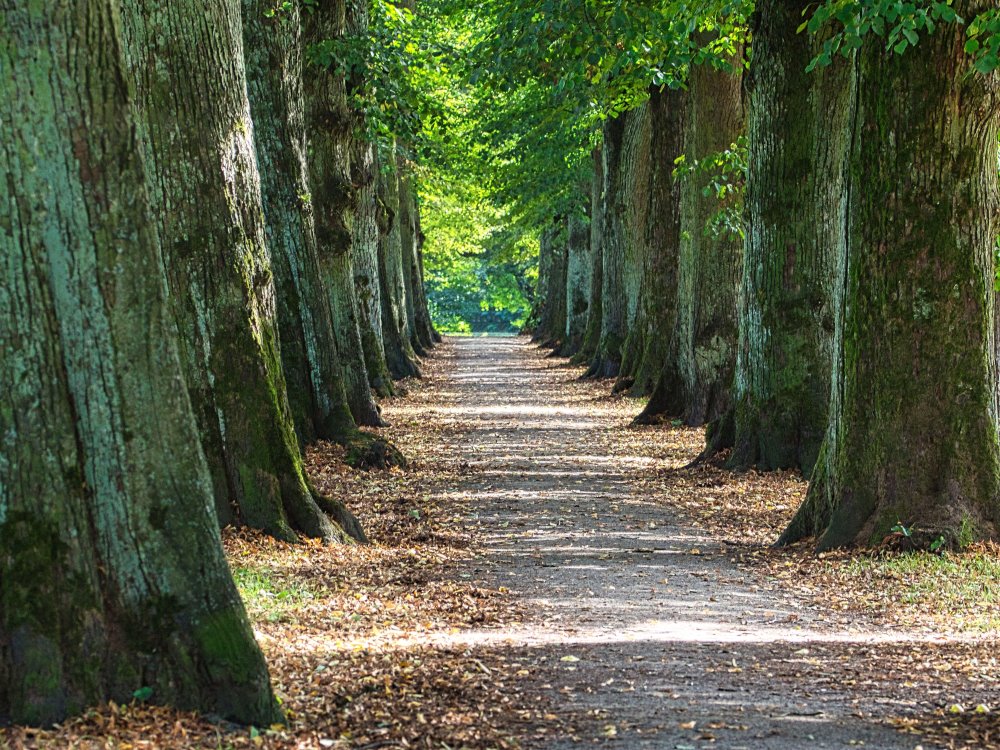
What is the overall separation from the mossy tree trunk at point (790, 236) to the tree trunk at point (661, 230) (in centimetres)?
785

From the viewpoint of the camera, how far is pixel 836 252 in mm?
14453

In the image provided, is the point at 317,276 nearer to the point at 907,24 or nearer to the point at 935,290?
the point at 935,290

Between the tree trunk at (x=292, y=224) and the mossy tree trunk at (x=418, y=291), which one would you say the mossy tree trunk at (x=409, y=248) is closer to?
the mossy tree trunk at (x=418, y=291)

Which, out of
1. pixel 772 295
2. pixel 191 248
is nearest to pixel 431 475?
pixel 772 295

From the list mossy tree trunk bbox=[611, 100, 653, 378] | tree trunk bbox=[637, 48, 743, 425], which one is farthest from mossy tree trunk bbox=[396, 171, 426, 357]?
tree trunk bbox=[637, 48, 743, 425]

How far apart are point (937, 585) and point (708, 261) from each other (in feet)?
35.5

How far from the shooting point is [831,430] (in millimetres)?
10562

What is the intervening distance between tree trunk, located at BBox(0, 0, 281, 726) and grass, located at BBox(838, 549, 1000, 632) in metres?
4.71

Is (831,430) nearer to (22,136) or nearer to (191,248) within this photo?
(191,248)

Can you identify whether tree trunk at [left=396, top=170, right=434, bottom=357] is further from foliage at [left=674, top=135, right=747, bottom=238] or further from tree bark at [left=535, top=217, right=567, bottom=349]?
foliage at [left=674, top=135, right=747, bottom=238]

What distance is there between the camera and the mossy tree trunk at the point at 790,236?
46.5 ft

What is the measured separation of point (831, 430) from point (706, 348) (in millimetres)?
9215

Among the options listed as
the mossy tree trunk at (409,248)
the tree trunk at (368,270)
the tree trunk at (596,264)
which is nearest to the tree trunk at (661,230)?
the tree trunk at (368,270)

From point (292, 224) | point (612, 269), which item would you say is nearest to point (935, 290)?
point (292, 224)
